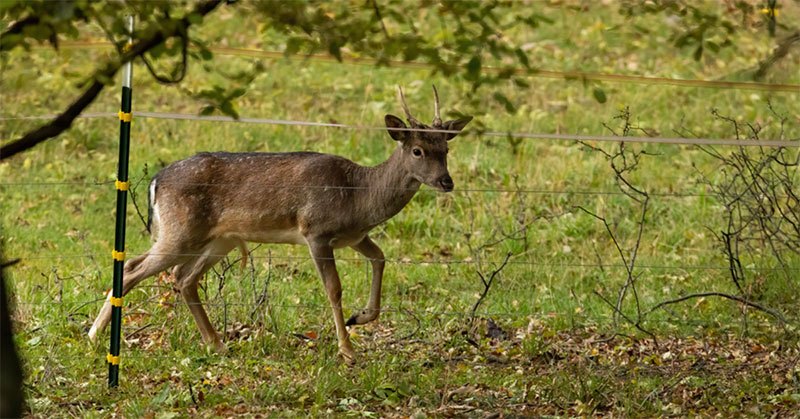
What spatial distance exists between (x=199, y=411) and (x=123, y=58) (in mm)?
2903

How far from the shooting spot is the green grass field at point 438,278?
773 centimetres

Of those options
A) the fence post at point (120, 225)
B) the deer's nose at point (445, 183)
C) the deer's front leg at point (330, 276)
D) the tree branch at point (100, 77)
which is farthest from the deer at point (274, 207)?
the tree branch at point (100, 77)

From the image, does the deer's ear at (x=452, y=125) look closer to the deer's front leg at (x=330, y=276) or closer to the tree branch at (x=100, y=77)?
the deer's front leg at (x=330, y=276)

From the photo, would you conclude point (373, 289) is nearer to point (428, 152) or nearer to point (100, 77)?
point (428, 152)

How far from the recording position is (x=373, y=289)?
29.1 ft

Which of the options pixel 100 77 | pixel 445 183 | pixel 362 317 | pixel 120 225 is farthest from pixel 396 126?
pixel 100 77

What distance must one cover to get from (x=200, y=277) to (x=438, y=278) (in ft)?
7.00

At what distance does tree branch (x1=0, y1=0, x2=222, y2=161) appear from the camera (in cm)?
493

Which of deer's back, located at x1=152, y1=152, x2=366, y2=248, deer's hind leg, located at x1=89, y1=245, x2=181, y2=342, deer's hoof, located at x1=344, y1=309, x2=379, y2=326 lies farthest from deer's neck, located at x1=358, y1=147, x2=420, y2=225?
deer's hind leg, located at x1=89, y1=245, x2=181, y2=342

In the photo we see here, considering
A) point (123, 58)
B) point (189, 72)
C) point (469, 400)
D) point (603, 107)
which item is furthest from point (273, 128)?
point (123, 58)

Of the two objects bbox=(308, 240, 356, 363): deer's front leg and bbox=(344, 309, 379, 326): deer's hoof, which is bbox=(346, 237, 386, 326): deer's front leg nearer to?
bbox=(344, 309, 379, 326): deer's hoof

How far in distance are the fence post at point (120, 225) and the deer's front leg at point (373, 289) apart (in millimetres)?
1578

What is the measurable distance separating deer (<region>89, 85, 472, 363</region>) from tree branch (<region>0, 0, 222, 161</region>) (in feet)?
10.9

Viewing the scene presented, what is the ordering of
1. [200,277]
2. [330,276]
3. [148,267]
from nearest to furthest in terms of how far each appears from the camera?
[330,276]
[148,267]
[200,277]
